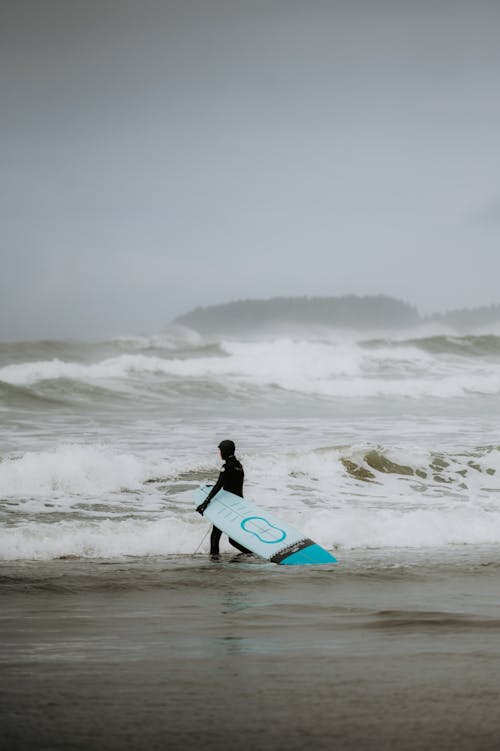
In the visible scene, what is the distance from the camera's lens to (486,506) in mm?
10820

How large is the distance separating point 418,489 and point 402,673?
8.55 metres

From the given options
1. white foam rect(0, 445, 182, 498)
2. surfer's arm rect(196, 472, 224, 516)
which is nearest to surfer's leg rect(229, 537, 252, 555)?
surfer's arm rect(196, 472, 224, 516)

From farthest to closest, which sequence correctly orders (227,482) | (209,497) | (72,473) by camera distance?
(72,473) < (227,482) < (209,497)

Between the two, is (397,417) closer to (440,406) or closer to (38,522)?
(440,406)

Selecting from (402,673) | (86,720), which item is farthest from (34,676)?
(402,673)

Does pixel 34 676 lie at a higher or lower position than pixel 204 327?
lower

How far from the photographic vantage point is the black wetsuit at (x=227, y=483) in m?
8.27

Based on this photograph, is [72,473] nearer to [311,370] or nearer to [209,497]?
[209,497]

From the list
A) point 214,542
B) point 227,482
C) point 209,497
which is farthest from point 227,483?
point 214,542

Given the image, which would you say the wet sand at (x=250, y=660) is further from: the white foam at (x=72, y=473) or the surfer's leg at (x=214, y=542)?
the white foam at (x=72, y=473)

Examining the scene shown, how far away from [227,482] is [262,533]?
31.3 inches

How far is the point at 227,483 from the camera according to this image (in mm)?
8516

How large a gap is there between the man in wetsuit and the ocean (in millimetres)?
171

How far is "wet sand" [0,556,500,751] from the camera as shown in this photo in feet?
9.58
